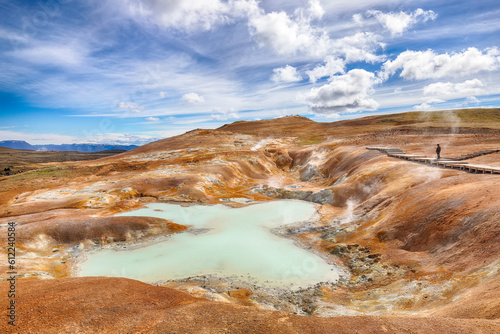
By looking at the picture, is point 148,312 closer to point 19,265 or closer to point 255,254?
point 255,254

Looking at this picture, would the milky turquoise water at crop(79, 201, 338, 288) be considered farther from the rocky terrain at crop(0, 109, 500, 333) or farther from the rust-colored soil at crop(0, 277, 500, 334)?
the rust-colored soil at crop(0, 277, 500, 334)

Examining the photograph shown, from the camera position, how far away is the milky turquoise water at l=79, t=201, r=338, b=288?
837 inches

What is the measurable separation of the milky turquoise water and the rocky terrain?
146cm

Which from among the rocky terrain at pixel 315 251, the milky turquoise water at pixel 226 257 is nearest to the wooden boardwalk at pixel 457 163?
the rocky terrain at pixel 315 251

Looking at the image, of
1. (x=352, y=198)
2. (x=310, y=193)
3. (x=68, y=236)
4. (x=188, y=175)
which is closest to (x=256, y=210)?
(x=310, y=193)

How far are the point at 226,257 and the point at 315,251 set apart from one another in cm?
878

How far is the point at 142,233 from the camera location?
99.5 ft

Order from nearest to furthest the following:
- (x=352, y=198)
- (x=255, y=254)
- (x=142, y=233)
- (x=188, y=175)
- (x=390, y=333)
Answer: (x=390, y=333) < (x=255, y=254) < (x=142, y=233) < (x=352, y=198) < (x=188, y=175)

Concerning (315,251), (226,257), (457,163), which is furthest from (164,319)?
(457,163)

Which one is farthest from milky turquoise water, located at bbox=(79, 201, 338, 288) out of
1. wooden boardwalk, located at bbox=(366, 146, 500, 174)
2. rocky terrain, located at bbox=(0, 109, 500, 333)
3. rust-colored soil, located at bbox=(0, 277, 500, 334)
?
wooden boardwalk, located at bbox=(366, 146, 500, 174)

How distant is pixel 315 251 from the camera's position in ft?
85.2

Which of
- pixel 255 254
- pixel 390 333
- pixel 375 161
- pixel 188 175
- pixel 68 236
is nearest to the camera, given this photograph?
pixel 390 333

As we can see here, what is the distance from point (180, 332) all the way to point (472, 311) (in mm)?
10846

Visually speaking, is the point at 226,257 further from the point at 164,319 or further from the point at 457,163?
the point at 457,163
